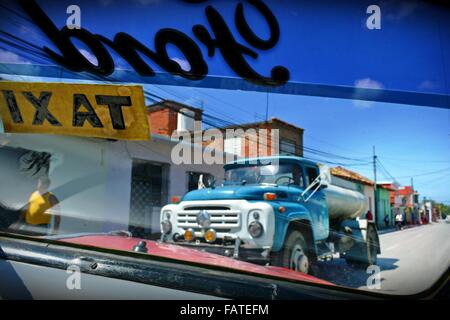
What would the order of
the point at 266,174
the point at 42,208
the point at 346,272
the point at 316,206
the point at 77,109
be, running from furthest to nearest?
the point at 316,206, the point at 266,174, the point at 42,208, the point at 77,109, the point at 346,272

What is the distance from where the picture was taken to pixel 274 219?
1.57 metres

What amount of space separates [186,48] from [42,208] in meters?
0.95

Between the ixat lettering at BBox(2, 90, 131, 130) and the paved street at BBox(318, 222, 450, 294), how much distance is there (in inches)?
41.5

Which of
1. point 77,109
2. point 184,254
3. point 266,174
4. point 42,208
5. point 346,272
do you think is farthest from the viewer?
point 266,174

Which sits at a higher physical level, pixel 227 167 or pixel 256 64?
pixel 256 64

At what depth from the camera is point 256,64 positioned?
142 centimetres

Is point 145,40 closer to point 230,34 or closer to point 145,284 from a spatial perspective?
point 230,34

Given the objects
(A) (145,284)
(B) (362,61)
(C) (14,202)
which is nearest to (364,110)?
(B) (362,61)

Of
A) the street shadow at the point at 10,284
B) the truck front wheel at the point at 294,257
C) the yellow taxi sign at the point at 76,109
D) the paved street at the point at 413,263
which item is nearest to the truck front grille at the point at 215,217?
the truck front wheel at the point at 294,257

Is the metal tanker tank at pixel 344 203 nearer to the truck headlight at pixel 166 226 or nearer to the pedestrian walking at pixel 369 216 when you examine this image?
the pedestrian walking at pixel 369 216

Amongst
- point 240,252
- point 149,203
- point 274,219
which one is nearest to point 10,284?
point 149,203

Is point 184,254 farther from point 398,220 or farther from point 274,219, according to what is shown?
point 398,220

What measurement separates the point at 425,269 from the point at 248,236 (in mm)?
642

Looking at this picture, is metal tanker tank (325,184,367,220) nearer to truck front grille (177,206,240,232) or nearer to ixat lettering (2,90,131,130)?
truck front grille (177,206,240,232)
